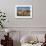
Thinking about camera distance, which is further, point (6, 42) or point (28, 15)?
point (28, 15)

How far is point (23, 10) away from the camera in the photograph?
3.49m

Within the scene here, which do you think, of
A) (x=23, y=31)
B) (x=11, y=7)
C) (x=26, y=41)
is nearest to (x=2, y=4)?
(x=11, y=7)

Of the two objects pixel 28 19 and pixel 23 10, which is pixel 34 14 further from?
pixel 23 10

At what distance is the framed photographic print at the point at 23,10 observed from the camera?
3465 millimetres

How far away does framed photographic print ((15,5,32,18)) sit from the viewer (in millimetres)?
3465

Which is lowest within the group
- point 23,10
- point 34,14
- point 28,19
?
point 28,19

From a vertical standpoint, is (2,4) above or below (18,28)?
above

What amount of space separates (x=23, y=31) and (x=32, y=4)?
0.74 m

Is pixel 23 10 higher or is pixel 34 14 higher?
pixel 23 10

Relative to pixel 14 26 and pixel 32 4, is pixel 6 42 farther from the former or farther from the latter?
pixel 32 4

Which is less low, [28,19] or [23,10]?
[23,10]

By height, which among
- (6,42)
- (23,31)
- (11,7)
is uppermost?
(11,7)

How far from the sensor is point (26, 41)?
323 centimetres

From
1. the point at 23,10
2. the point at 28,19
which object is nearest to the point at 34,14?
the point at 28,19
